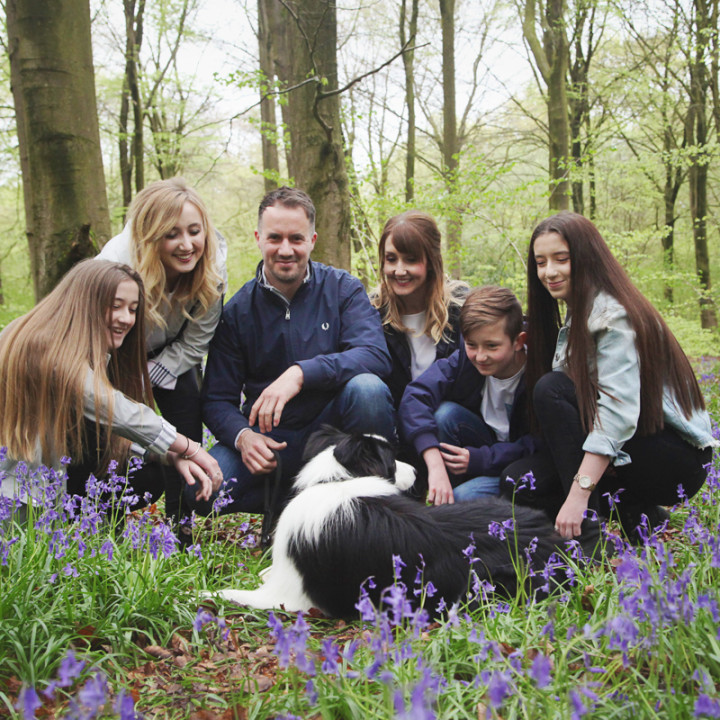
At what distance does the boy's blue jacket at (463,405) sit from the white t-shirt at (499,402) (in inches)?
1.4

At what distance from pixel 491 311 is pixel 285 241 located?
1.22 meters

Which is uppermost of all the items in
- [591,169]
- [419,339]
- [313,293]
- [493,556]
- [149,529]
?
[591,169]

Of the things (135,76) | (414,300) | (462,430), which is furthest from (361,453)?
(135,76)

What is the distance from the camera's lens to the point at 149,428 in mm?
2889

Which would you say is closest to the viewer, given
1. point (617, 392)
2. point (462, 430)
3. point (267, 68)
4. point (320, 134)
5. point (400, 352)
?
point (617, 392)

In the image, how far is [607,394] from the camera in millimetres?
2787

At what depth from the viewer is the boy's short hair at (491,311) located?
3.37 meters

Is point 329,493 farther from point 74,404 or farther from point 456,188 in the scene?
point 456,188

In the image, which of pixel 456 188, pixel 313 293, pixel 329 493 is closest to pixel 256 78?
pixel 456 188

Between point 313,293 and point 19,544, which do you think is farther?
point 313,293

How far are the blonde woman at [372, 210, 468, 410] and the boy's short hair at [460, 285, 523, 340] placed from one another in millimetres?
406

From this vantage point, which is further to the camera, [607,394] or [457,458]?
[457,458]

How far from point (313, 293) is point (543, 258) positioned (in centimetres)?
137

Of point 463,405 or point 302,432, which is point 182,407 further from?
point 463,405
